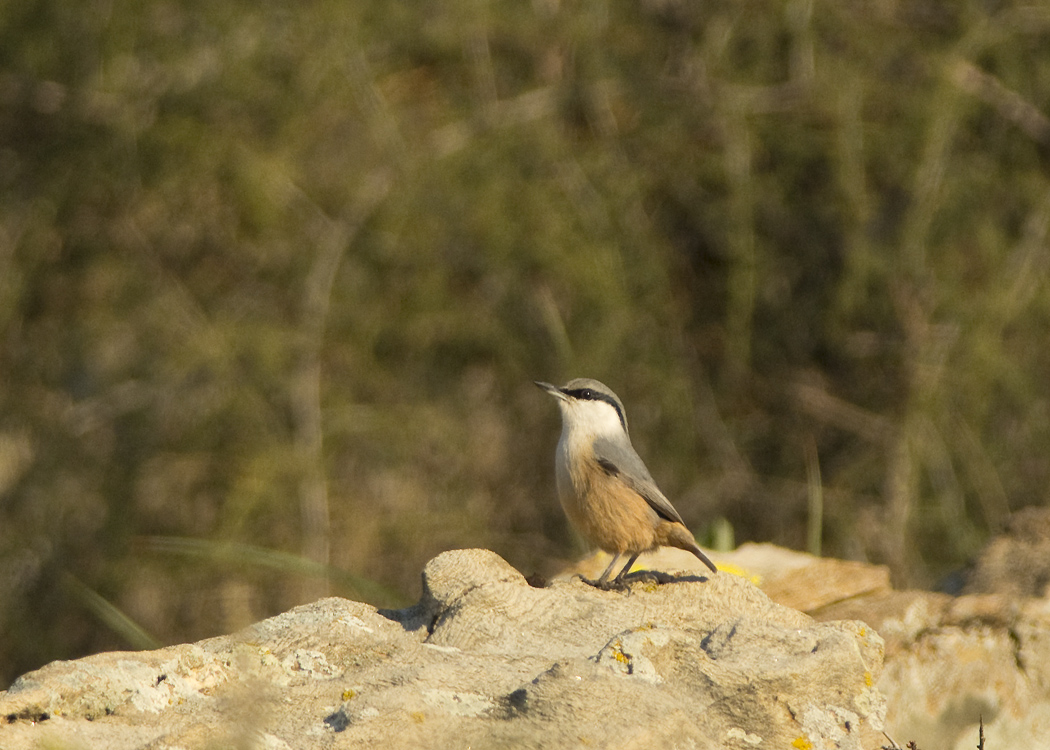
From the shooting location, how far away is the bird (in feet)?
14.6

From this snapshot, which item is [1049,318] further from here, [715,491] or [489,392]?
[489,392]

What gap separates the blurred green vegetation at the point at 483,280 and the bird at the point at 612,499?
8.78 feet

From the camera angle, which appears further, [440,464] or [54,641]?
[440,464]

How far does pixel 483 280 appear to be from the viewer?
7.80 metres

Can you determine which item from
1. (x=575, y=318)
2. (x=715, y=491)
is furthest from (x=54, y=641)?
(x=715, y=491)

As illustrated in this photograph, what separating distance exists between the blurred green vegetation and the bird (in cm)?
268

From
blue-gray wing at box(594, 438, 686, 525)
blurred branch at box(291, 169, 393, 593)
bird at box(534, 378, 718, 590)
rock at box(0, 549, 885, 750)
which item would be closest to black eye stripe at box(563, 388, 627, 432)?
bird at box(534, 378, 718, 590)

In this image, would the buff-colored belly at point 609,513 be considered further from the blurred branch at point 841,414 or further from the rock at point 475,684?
the blurred branch at point 841,414

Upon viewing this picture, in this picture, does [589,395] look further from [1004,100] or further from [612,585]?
[1004,100]

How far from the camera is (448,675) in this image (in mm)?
2643

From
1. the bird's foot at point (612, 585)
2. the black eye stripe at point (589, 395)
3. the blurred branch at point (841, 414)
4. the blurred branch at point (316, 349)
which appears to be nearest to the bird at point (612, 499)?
the black eye stripe at point (589, 395)

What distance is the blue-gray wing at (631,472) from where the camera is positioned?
4.53 meters

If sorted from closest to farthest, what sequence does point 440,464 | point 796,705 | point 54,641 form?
point 796,705
point 54,641
point 440,464

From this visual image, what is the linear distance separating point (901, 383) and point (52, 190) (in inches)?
229
